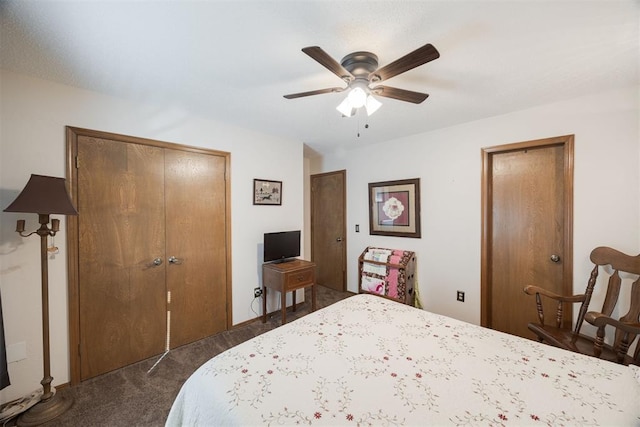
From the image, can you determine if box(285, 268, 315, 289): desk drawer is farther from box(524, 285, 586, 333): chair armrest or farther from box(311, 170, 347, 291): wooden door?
box(524, 285, 586, 333): chair armrest

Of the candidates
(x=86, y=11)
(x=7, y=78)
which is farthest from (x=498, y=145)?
(x=7, y=78)

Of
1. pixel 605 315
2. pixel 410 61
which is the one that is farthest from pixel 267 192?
pixel 605 315

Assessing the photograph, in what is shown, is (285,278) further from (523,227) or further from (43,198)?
(523,227)

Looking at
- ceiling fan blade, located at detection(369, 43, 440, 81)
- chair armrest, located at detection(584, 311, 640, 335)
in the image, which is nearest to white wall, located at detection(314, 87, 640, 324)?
chair armrest, located at detection(584, 311, 640, 335)

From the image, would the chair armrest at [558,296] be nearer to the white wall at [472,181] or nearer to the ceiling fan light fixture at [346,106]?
the white wall at [472,181]

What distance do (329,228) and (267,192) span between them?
153 cm

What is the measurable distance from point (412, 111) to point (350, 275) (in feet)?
8.57

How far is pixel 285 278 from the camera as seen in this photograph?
2.81 metres

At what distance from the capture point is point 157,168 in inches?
92.9

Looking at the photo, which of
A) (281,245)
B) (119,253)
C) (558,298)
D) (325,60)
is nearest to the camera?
(325,60)

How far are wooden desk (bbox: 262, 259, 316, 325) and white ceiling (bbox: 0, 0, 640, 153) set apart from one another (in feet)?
5.78

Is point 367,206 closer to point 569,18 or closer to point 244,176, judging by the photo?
point 244,176

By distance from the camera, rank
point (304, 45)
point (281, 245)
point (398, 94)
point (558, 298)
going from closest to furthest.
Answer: point (304, 45)
point (398, 94)
point (558, 298)
point (281, 245)

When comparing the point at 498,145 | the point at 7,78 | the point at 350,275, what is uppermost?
the point at 7,78
